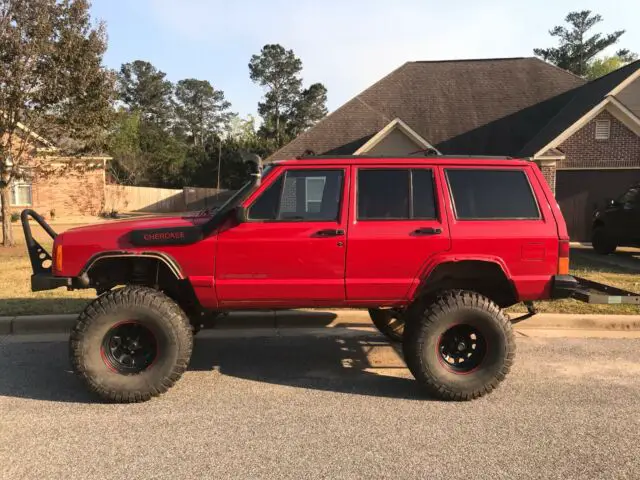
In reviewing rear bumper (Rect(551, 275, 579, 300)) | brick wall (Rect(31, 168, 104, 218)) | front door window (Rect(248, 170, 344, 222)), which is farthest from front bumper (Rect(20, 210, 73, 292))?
brick wall (Rect(31, 168, 104, 218))

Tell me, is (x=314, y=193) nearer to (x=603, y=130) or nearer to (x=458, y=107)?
(x=603, y=130)

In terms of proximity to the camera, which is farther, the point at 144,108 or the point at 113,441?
the point at 144,108

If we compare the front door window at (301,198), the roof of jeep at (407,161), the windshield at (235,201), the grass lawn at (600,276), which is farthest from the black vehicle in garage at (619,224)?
the windshield at (235,201)

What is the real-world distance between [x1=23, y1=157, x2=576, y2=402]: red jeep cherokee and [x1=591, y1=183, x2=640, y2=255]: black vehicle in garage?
8692 mm

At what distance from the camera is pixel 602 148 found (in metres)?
15.9

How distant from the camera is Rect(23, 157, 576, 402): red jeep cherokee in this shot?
162 inches

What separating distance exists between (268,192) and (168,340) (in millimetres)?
1471

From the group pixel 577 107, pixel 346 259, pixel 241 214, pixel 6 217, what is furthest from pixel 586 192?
pixel 6 217

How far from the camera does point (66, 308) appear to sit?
21.5 ft

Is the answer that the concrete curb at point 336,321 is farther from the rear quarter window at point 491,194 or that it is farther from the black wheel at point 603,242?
the black wheel at point 603,242

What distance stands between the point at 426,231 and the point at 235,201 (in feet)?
5.40

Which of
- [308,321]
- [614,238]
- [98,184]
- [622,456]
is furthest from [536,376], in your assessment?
[98,184]

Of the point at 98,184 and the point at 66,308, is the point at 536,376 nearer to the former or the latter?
the point at 66,308

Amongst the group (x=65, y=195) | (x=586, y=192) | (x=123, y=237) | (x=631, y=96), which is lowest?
(x=123, y=237)
